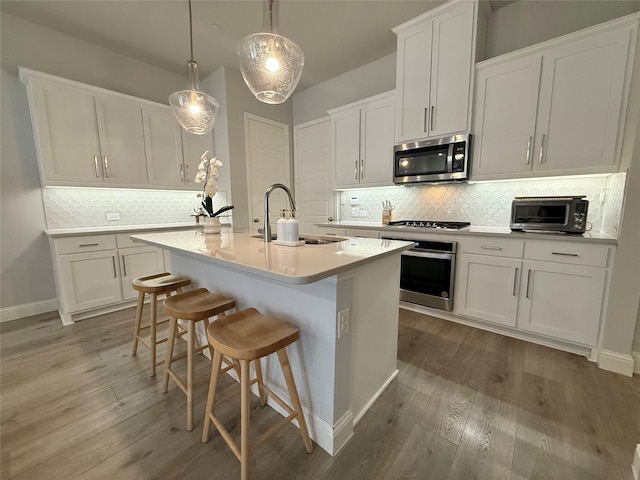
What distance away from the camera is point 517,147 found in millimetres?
2377

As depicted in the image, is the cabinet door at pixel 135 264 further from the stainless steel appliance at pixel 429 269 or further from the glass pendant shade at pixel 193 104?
the stainless steel appliance at pixel 429 269

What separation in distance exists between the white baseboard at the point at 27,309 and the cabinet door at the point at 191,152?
2.07 metres

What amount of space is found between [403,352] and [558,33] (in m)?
3.17

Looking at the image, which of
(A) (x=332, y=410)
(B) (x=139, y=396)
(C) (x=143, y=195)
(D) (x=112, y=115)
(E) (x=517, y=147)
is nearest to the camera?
(A) (x=332, y=410)

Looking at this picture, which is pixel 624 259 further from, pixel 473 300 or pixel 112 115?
pixel 112 115

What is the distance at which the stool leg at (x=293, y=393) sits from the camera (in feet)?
4.11

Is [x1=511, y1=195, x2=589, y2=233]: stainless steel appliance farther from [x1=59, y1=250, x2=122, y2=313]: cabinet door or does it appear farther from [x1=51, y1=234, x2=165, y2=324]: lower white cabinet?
[x1=59, y1=250, x2=122, y2=313]: cabinet door

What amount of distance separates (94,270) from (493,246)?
401 cm

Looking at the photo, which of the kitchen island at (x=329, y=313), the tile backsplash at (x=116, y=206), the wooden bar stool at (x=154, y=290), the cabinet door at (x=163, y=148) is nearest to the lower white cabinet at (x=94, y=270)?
the tile backsplash at (x=116, y=206)

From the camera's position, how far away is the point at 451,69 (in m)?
2.60

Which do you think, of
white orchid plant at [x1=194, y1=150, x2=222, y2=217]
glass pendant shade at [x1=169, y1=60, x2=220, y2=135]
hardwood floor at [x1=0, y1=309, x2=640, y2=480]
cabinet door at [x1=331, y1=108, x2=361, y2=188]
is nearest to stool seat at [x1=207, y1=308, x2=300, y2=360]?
hardwood floor at [x1=0, y1=309, x2=640, y2=480]

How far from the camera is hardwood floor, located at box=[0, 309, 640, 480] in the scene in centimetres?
123

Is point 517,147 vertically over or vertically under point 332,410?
over

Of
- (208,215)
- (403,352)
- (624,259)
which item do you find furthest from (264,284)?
(624,259)
